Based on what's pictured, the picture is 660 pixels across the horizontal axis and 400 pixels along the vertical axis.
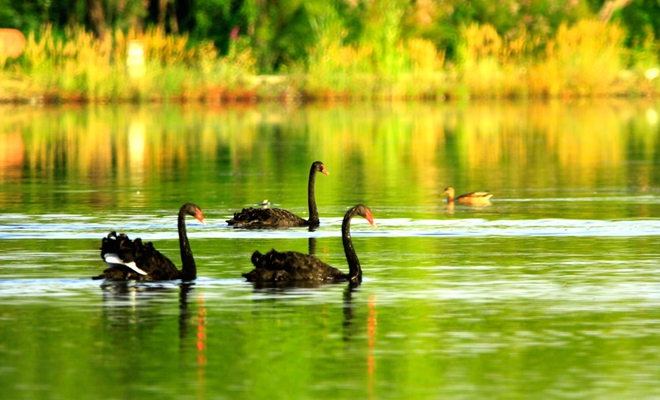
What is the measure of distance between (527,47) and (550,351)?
52.9 meters

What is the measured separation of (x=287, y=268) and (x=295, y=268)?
3.8 inches

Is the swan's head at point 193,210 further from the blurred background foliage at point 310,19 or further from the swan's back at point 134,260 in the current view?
the blurred background foliage at point 310,19

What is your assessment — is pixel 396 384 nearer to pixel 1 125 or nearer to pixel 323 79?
pixel 1 125

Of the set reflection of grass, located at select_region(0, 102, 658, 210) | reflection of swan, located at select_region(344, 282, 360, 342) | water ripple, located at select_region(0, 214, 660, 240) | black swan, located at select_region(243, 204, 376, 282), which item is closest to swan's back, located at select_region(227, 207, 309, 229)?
water ripple, located at select_region(0, 214, 660, 240)

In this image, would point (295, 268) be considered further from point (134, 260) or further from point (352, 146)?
point (352, 146)

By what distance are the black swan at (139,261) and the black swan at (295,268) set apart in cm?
59

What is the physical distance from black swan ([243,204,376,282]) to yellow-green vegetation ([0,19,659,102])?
40.0m

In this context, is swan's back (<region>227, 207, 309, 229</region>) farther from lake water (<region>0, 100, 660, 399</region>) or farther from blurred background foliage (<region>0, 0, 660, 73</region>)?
blurred background foliage (<region>0, 0, 660, 73</region>)

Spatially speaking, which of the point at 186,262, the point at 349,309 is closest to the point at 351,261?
the point at 186,262

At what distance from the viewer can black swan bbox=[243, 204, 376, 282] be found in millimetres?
15266

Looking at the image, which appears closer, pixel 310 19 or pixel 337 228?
pixel 337 228

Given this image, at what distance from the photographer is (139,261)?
15156mm

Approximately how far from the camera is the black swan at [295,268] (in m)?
15.3

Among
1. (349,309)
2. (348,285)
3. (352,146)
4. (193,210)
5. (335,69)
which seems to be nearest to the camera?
(349,309)
